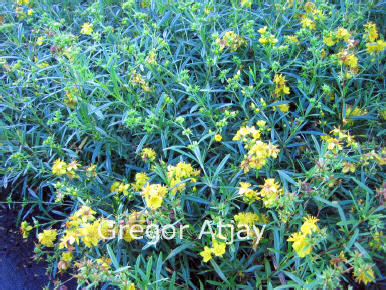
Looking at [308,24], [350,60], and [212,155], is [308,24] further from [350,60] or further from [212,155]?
[212,155]

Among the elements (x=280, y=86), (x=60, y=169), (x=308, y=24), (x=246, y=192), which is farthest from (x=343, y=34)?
(x=60, y=169)

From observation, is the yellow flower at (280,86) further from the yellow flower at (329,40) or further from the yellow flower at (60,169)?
the yellow flower at (60,169)

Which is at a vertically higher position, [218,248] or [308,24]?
[308,24]

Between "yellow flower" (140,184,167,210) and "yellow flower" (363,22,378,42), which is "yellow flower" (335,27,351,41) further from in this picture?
"yellow flower" (140,184,167,210)

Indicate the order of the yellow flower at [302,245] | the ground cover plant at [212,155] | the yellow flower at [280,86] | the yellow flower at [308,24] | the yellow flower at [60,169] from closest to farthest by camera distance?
1. the yellow flower at [302,245]
2. the ground cover plant at [212,155]
3. the yellow flower at [60,169]
4. the yellow flower at [280,86]
5. the yellow flower at [308,24]

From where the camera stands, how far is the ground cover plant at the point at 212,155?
1.59m

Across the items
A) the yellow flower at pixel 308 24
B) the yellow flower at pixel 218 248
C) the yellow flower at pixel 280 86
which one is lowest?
the yellow flower at pixel 218 248

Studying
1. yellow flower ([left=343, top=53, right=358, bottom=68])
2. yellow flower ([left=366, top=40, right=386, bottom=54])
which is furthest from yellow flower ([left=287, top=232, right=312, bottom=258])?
yellow flower ([left=366, top=40, right=386, bottom=54])

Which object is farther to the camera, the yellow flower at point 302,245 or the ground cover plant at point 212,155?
the ground cover plant at point 212,155

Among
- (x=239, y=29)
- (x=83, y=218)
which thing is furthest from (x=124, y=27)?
(x=83, y=218)

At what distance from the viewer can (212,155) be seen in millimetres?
2188

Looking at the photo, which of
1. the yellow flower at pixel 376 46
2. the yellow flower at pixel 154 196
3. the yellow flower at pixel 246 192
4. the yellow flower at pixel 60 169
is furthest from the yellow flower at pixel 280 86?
the yellow flower at pixel 60 169

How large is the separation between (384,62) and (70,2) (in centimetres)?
262

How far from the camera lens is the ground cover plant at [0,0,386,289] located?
1589 mm
